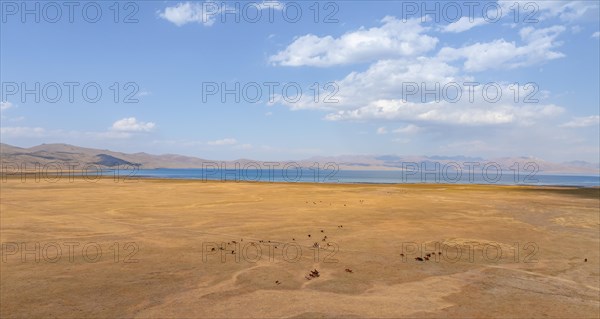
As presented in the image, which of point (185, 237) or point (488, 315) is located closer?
point (488, 315)

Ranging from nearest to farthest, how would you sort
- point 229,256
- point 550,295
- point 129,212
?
1. point 550,295
2. point 229,256
3. point 129,212

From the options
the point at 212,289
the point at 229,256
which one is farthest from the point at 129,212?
the point at 212,289

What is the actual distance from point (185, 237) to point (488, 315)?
40.7ft

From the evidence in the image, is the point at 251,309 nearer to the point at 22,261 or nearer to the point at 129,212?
the point at 22,261

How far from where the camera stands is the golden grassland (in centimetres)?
874

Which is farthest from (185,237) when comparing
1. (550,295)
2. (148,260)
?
(550,295)

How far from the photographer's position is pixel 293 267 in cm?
1199

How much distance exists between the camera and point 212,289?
9875 millimetres

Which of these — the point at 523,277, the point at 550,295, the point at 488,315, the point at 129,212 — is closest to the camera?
the point at 488,315

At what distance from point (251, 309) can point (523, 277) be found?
330 inches

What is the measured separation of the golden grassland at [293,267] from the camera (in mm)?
8742

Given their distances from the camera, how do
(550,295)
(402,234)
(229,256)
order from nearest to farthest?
(550,295)
(229,256)
(402,234)

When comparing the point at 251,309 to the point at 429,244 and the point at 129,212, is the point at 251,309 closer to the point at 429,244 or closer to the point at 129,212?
the point at 429,244

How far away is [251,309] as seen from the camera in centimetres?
853
